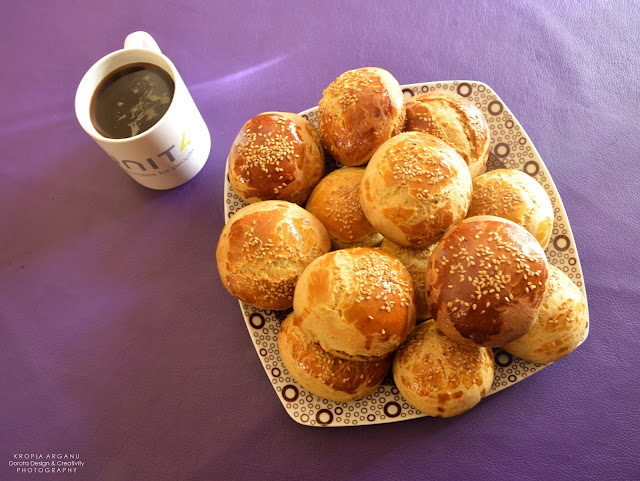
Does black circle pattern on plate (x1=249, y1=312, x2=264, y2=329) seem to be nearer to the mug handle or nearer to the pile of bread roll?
the pile of bread roll

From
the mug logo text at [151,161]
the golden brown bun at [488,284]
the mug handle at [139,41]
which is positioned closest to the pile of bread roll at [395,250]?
the golden brown bun at [488,284]

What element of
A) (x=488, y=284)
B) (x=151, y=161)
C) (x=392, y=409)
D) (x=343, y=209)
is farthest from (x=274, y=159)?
(x=392, y=409)

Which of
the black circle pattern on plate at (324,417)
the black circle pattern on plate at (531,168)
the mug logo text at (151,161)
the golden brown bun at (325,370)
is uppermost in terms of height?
the mug logo text at (151,161)

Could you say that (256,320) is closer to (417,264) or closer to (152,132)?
(417,264)

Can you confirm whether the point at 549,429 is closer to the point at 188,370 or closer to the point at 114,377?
the point at 188,370

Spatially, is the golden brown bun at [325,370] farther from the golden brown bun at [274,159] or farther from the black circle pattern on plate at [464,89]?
the black circle pattern on plate at [464,89]

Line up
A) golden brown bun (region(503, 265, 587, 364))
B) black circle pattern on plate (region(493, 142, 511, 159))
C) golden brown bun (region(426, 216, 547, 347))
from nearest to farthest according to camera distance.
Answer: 1. golden brown bun (region(426, 216, 547, 347))
2. golden brown bun (region(503, 265, 587, 364))
3. black circle pattern on plate (region(493, 142, 511, 159))

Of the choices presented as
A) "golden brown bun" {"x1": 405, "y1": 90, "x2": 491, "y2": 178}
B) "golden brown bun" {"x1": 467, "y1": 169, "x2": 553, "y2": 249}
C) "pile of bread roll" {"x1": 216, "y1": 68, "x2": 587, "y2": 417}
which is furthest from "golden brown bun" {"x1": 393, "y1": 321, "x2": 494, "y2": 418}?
"golden brown bun" {"x1": 405, "y1": 90, "x2": 491, "y2": 178}
